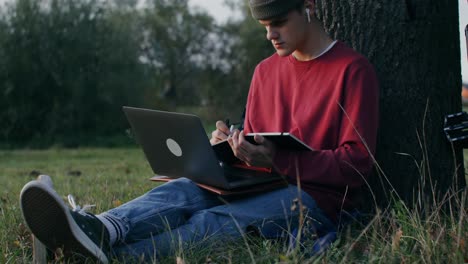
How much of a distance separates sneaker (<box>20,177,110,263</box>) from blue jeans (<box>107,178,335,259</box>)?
0.76 feet

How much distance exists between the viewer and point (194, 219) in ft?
11.1

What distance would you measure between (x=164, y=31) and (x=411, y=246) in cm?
3419

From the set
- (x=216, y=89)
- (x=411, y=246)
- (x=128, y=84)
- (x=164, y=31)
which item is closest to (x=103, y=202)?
(x=411, y=246)

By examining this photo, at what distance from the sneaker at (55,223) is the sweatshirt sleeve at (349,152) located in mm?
894

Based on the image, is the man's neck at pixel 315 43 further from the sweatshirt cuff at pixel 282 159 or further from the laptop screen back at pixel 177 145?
the laptop screen back at pixel 177 145

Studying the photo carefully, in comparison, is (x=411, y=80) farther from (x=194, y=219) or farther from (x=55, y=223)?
(x=55, y=223)

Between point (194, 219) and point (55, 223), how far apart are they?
0.71 m

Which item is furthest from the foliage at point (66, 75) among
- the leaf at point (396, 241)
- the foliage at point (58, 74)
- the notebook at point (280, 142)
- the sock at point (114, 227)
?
the leaf at point (396, 241)

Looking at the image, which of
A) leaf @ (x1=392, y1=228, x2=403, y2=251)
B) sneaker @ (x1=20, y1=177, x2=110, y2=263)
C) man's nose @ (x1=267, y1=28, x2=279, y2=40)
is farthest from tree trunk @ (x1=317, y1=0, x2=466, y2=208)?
sneaker @ (x1=20, y1=177, x2=110, y2=263)

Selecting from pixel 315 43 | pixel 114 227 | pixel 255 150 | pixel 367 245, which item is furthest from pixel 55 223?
pixel 315 43

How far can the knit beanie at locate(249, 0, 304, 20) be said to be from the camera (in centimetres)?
344

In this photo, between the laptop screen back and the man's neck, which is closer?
the laptop screen back

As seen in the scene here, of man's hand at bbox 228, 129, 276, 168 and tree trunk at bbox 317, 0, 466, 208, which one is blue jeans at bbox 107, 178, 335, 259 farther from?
tree trunk at bbox 317, 0, 466, 208

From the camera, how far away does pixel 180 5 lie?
38156mm
